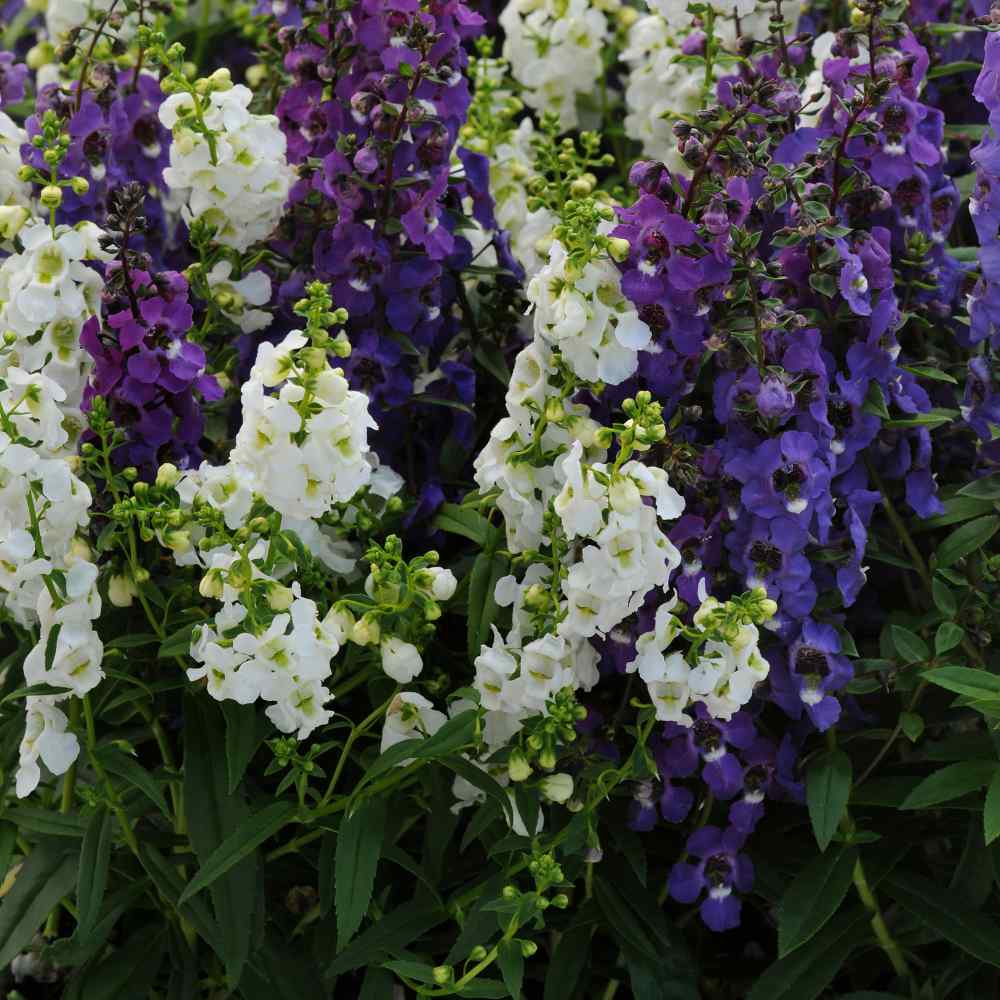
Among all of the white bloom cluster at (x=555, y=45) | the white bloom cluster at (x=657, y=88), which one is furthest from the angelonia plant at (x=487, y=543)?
the white bloom cluster at (x=555, y=45)

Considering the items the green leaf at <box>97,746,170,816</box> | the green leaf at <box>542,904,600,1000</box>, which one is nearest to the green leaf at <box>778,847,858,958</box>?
the green leaf at <box>542,904,600,1000</box>

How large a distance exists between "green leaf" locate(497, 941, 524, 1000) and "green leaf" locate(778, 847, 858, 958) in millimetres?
376

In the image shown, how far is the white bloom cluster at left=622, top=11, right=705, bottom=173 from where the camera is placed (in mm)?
2791

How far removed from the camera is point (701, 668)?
6.18 feet

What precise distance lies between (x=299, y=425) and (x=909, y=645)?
90cm

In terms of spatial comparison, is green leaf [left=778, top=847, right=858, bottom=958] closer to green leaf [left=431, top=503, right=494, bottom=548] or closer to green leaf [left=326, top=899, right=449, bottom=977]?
green leaf [left=326, top=899, right=449, bottom=977]

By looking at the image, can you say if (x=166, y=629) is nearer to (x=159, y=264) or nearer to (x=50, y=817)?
(x=50, y=817)

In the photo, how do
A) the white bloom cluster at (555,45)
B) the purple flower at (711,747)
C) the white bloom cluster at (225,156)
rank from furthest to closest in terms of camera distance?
the white bloom cluster at (555,45)
the white bloom cluster at (225,156)
the purple flower at (711,747)

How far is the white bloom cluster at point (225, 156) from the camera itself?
2.22 meters

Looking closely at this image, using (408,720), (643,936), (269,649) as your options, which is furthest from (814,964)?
(269,649)

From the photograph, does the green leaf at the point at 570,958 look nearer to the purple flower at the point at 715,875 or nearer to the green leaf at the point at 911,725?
the purple flower at the point at 715,875

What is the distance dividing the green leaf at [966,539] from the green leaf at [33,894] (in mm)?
1303

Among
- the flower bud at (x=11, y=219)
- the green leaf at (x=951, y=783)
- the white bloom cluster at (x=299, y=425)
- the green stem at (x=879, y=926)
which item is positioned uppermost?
the flower bud at (x=11, y=219)

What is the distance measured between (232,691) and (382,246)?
0.73m
